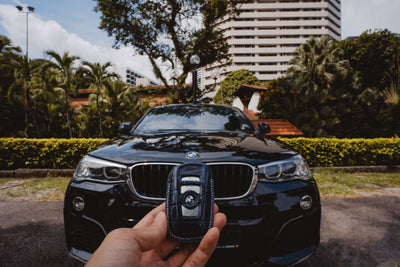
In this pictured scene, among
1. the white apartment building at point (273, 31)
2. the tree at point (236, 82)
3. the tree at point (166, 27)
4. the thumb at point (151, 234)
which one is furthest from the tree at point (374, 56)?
the white apartment building at point (273, 31)

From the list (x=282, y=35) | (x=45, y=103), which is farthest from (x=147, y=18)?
(x=282, y=35)

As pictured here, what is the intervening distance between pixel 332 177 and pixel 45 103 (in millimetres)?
11807

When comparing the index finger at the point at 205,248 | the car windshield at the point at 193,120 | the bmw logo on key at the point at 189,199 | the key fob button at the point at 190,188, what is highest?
the car windshield at the point at 193,120

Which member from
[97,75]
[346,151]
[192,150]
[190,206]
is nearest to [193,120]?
[192,150]

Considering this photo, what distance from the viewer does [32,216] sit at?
11.0 feet

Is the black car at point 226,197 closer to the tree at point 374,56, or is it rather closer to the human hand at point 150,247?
the human hand at point 150,247

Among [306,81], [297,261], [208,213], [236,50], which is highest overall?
[236,50]

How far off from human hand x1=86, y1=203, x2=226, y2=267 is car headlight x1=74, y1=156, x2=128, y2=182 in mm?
806

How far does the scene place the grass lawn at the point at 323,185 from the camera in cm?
450

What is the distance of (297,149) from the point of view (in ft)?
22.3

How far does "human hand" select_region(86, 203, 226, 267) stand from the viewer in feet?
2.37

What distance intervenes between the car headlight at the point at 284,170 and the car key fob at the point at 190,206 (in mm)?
905

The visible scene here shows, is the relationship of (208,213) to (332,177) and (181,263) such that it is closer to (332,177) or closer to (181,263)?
(181,263)

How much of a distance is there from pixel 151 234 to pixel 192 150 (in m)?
0.97
